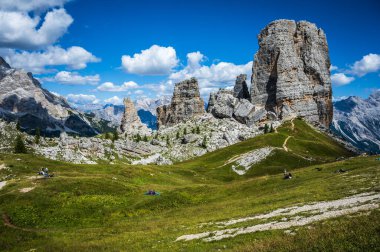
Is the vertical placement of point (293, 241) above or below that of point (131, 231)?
above

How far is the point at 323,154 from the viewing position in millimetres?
164500

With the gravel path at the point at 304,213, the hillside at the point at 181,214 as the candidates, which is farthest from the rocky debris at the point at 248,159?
the gravel path at the point at 304,213

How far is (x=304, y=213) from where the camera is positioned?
32.1m

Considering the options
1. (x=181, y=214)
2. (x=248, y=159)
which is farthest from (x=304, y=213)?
(x=248, y=159)

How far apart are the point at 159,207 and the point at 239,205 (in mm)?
15010

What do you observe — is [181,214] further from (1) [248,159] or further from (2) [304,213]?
(1) [248,159]

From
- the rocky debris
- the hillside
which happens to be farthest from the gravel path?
the rocky debris

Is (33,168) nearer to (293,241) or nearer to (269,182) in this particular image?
(269,182)

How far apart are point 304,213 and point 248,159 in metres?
108

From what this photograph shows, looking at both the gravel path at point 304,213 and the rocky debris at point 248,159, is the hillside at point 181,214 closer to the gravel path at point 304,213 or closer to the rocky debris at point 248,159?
the gravel path at point 304,213

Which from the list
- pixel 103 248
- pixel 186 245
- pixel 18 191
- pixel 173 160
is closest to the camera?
pixel 186 245

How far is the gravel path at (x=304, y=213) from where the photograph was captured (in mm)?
28391

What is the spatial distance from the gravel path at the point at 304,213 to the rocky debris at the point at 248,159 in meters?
92.7

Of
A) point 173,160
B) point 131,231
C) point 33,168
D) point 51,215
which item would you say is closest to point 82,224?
point 51,215
